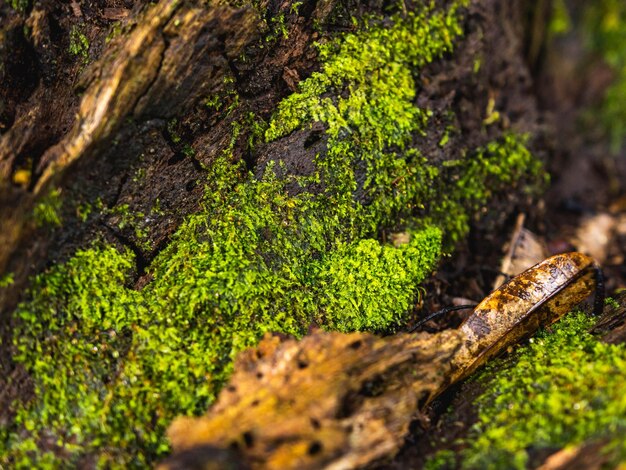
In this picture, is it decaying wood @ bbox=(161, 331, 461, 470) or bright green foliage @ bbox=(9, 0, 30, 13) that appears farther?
bright green foliage @ bbox=(9, 0, 30, 13)

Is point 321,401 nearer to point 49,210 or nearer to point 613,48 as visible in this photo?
point 49,210

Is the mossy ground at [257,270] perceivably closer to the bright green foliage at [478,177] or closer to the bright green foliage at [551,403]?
the bright green foliage at [478,177]

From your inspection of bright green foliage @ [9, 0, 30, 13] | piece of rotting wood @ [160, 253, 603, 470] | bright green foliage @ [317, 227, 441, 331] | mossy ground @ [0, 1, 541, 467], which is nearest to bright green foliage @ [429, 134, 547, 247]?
mossy ground @ [0, 1, 541, 467]

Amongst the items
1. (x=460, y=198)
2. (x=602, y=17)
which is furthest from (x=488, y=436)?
(x=602, y=17)

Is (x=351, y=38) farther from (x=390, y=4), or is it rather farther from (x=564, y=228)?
(x=564, y=228)

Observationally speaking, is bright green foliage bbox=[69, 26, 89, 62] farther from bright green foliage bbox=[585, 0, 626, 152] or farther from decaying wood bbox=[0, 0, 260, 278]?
bright green foliage bbox=[585, 0, 626, 152]

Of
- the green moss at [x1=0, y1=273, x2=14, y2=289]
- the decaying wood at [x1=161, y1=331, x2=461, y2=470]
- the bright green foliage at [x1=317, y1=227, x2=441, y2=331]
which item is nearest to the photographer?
the decaying wood at [x1=161, y1=331, x2=461, y2=470]
